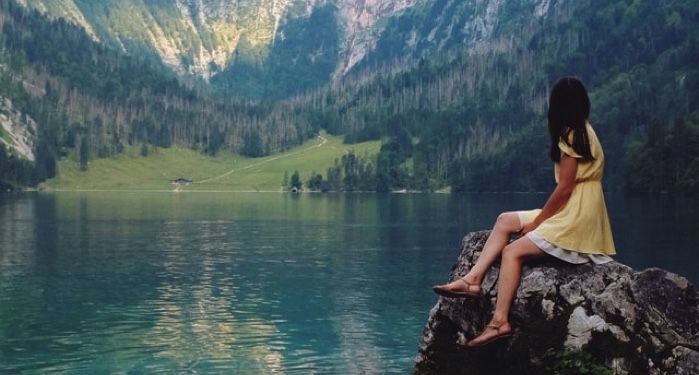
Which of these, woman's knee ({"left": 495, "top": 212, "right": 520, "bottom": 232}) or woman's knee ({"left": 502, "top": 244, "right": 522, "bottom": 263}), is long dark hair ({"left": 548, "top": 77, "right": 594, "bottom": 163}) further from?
woman's knee ({"left": 502, "top": 244, "right": 522, "bottom": 263})

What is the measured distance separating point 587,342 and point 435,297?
52125 millimetres

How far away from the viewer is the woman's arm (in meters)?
22.2

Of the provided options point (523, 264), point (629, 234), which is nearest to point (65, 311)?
point (523, 264)

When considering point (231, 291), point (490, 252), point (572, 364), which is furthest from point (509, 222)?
point (231, 291)

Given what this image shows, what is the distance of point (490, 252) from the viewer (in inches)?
883

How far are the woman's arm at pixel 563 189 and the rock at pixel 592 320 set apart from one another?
44.8 inches

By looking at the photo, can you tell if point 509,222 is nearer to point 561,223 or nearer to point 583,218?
point 561,223

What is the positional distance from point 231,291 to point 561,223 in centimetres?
Answer: 5556

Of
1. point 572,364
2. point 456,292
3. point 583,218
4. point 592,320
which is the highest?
point 583,218

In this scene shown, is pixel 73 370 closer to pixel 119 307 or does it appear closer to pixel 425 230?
pixel 119 307

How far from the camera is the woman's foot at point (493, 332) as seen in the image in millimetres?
21312

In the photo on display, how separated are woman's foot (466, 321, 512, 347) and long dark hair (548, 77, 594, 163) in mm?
4470

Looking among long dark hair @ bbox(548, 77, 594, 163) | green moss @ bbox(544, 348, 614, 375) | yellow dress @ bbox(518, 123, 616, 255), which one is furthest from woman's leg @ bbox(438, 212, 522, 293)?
green moss @ bbox(544, 348, 614, 375)

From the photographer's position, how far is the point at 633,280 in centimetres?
2144
